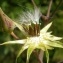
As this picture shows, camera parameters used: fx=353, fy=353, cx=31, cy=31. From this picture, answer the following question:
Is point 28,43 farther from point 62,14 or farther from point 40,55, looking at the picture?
point 62,14

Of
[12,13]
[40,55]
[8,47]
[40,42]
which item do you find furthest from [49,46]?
[8,47]

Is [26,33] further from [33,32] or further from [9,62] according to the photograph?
[9,62]

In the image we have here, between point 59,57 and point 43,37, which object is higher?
point 43,37

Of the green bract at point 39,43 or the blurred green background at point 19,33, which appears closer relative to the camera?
the green bract at point 39,43

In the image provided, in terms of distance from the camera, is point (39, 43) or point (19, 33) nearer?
point (39, 43)

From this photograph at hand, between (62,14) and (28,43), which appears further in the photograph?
(62,14)

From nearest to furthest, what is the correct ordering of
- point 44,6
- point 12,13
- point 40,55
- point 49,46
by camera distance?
1. point 49,46
2. point 40,55
3. point 12,13
4. point 44,6

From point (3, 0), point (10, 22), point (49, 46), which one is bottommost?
point (49, 46)

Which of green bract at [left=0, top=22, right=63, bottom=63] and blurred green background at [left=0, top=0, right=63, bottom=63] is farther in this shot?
blurred green background at [left=0, top=0, right=63, bottom=63]

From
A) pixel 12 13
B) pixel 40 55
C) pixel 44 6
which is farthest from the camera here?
pixel 44 6
